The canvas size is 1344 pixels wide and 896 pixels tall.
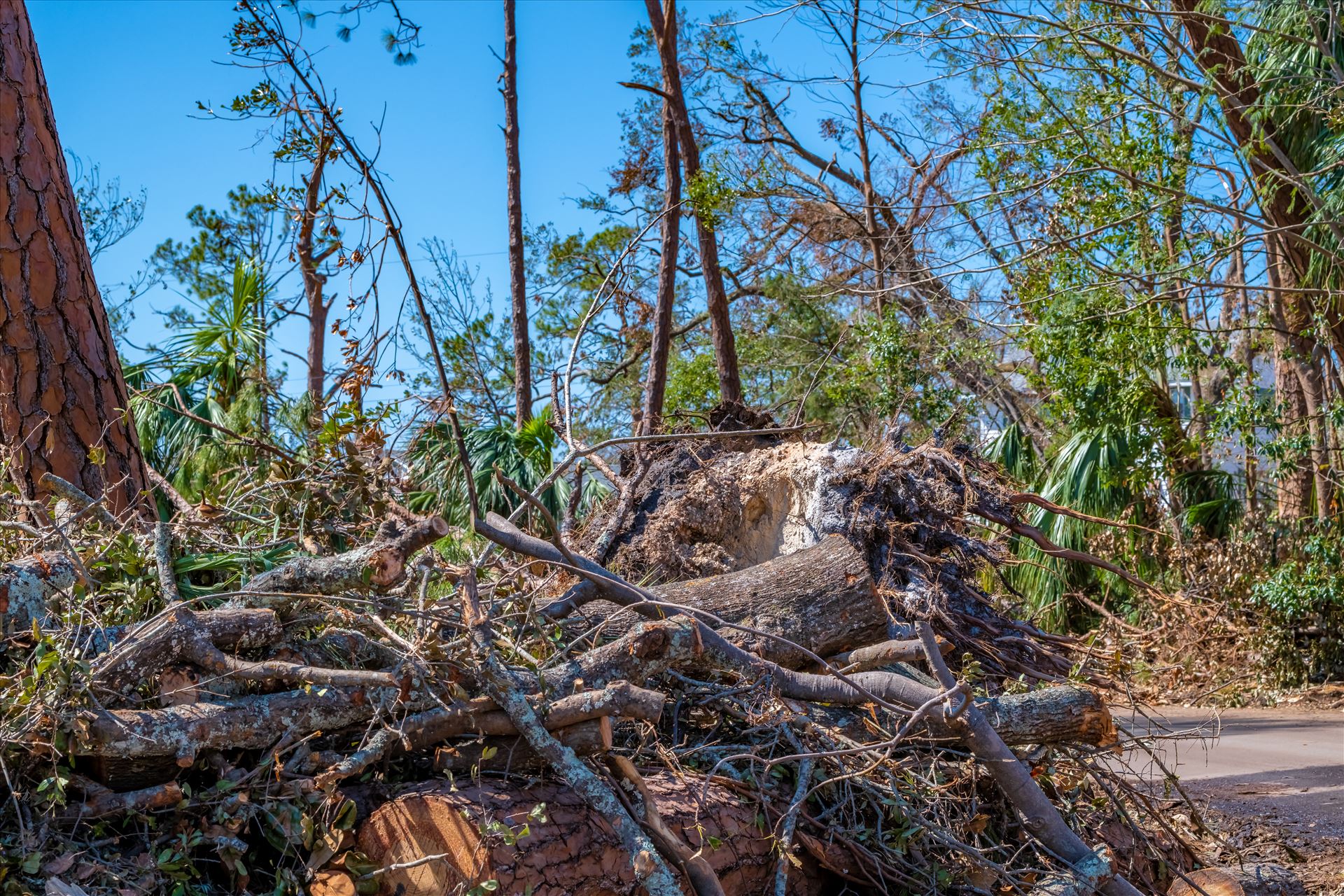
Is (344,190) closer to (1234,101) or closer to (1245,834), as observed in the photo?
(1245,834)

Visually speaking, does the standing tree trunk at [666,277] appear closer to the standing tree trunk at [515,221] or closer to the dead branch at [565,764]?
the standing tree trunk at [515,221]

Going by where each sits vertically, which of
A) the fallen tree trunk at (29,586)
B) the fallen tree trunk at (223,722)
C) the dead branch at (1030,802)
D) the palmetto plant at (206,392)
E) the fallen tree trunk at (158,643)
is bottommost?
the dead branch at (1030,802)

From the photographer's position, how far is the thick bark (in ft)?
8.83

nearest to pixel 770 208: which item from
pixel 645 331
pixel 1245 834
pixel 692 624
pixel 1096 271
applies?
pixel 645 331

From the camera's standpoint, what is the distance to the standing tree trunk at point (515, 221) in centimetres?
1195

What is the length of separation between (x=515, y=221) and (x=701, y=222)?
2.83 m

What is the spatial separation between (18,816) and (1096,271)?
8716mm

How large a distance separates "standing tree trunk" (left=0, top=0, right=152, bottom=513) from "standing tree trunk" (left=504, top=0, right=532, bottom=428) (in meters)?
6.68

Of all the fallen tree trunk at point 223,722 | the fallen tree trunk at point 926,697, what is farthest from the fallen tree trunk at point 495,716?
the fallen tree trunk at point 926,697

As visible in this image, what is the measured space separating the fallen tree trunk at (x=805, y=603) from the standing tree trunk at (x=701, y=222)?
243 inches

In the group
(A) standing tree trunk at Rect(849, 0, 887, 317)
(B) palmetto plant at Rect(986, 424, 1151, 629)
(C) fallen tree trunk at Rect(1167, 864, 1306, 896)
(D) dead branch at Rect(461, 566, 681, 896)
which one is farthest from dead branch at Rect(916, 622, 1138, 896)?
(A) standing tree trunk at Rect(849, 0, 887, 317)

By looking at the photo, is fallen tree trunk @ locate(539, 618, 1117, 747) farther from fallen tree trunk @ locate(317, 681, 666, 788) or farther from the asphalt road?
the asphalt road

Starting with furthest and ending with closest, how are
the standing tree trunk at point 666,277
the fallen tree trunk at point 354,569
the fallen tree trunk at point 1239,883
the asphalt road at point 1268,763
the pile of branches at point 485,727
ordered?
1. the standing tree trunk at point 666,277
2. the asphalt road at point 1268,763
3. the fallen tree trunk at point 1239,883
4. the fallen tree trunk at point 354,569
5. the pile of branches at point 485,727

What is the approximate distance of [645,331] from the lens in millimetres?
18156
